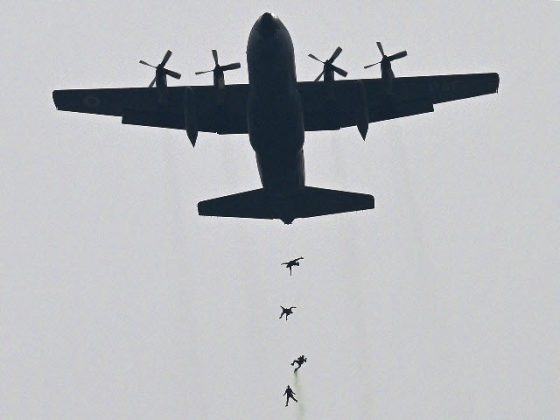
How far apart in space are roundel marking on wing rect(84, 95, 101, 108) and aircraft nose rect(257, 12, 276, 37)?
11.4 m

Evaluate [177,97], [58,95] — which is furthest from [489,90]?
[58,95]

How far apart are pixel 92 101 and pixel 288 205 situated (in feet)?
35.8

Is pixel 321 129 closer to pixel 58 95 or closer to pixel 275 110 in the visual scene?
pixel 275 110

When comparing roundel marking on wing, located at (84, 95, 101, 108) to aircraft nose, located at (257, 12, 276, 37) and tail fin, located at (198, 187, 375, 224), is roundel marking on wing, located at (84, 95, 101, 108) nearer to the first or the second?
tail fin, located at (198, 187, 375, 224)

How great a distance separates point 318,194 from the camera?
189ft

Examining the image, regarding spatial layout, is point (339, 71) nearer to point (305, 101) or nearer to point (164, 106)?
point (305, 101)

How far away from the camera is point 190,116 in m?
55.2

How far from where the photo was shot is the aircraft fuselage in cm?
5081

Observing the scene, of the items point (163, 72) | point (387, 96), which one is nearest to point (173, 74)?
point (163, 72)

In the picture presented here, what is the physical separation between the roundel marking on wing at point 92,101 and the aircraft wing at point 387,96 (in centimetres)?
1007

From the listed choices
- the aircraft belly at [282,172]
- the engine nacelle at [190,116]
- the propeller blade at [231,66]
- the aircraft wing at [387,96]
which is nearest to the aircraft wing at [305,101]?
the aircraft wing at [387,96]

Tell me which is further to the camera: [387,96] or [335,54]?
[387,96]

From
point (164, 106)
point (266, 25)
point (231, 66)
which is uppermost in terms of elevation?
point (266, 25)

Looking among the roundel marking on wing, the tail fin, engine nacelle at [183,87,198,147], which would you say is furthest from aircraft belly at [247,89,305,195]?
the roundel marking on wing
